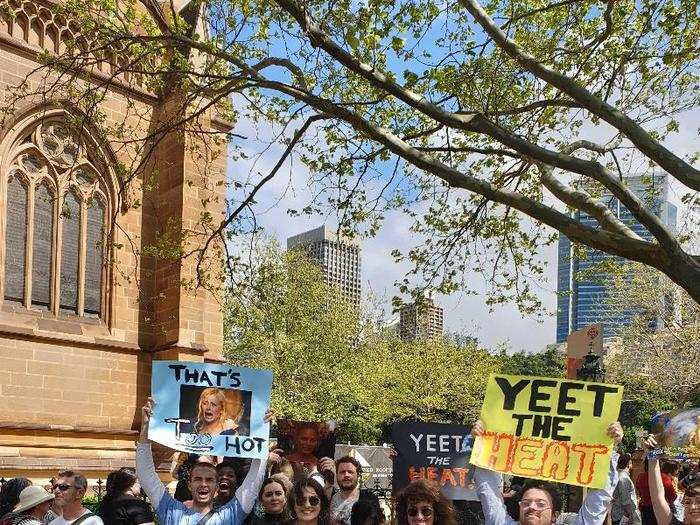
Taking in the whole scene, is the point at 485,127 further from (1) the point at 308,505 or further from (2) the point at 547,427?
(1) the point at 308,505

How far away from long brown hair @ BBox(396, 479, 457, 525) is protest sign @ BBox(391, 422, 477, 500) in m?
4.23

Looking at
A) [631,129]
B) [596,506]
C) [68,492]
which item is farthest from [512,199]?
[68,492]

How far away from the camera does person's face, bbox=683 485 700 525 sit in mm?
5020

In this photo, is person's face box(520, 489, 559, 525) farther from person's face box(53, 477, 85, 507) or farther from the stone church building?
the stone church building

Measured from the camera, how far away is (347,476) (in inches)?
298

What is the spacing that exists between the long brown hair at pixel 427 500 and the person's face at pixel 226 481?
2.47 metres

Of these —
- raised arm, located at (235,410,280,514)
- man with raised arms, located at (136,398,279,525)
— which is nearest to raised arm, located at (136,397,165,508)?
man with raised arms, located at (136,398,279,525)

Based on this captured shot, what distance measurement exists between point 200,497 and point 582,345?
8109 millimetres

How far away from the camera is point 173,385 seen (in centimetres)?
726

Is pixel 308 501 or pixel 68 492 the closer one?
pixel 308 501

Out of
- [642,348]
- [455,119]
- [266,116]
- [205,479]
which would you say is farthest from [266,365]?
[205,479]

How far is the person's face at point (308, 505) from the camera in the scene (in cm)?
580

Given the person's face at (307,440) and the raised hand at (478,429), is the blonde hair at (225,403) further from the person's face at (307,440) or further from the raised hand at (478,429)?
the person's face at (307,440)

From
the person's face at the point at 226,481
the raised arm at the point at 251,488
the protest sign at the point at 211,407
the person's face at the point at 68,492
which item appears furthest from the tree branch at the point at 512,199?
the person's face at the point at 68,492
